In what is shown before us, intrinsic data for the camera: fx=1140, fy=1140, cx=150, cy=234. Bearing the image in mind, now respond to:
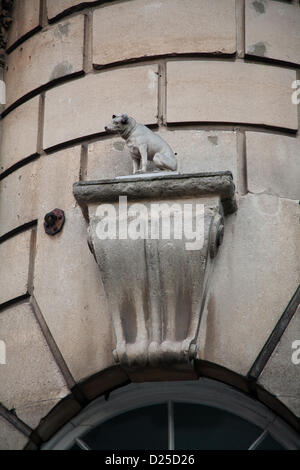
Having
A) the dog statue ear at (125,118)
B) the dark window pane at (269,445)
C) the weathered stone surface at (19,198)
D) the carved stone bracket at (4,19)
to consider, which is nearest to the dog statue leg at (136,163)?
the dog statue ear at (125,118)

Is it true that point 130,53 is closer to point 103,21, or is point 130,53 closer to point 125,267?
point 103,21

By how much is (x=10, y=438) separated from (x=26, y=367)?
1.78 ft

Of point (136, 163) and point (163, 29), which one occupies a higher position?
point (163, 29)

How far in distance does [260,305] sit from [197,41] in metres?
2.32

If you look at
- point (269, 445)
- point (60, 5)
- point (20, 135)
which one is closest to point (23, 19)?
point (60, 5)

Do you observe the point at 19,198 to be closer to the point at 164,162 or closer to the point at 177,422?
the point at 164,162

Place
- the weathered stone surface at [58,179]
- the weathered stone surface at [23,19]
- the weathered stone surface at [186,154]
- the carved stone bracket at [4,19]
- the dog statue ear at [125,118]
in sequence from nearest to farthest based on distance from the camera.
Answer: the dog statue ear at [125,118], the weathered stone surface at [186,154], the weathered stone surface at [58,179], the weathered stone surface at [23,19], the carved stone bracket at [4,19]

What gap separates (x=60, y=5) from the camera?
977 centimetres

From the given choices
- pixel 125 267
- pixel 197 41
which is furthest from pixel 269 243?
pixel 197 41

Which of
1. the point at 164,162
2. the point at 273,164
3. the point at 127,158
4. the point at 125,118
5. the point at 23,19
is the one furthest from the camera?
the point at 23,19

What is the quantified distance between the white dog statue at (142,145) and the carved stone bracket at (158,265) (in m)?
0.23

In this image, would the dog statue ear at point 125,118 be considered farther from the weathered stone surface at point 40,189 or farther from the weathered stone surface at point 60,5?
the weathered stone surface at point 60,5

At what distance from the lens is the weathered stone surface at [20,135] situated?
9430mm

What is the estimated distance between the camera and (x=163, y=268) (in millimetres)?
8195
